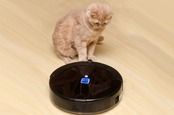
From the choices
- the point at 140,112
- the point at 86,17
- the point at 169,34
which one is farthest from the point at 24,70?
the point at 169,34

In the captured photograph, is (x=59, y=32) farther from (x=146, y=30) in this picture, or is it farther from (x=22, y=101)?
(x=146, y=30)

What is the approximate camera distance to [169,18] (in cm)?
136

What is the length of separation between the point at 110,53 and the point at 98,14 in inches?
8.4

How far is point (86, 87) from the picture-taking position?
3.16 feet

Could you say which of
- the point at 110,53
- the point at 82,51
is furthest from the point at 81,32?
the point at 110,53

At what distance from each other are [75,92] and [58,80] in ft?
0.24

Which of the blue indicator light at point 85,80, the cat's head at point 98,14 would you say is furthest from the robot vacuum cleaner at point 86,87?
the cat's head at point 98,14

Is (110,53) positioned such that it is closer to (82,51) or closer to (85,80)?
(82,51)

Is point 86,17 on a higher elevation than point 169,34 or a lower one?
higher

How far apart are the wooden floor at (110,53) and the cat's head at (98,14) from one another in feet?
0.55

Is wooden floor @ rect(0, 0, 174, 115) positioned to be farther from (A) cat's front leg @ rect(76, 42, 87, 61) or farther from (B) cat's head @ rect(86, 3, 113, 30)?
(B) cat's head @ rect(86, 3, 113, 30)

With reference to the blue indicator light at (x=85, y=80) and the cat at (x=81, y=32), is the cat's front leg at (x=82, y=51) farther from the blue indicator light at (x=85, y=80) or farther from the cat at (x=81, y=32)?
the blue indicator light at (x=85, y=80)

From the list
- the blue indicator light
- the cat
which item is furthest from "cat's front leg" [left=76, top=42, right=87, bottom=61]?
the blue indicator light

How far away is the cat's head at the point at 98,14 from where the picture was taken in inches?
39.7
